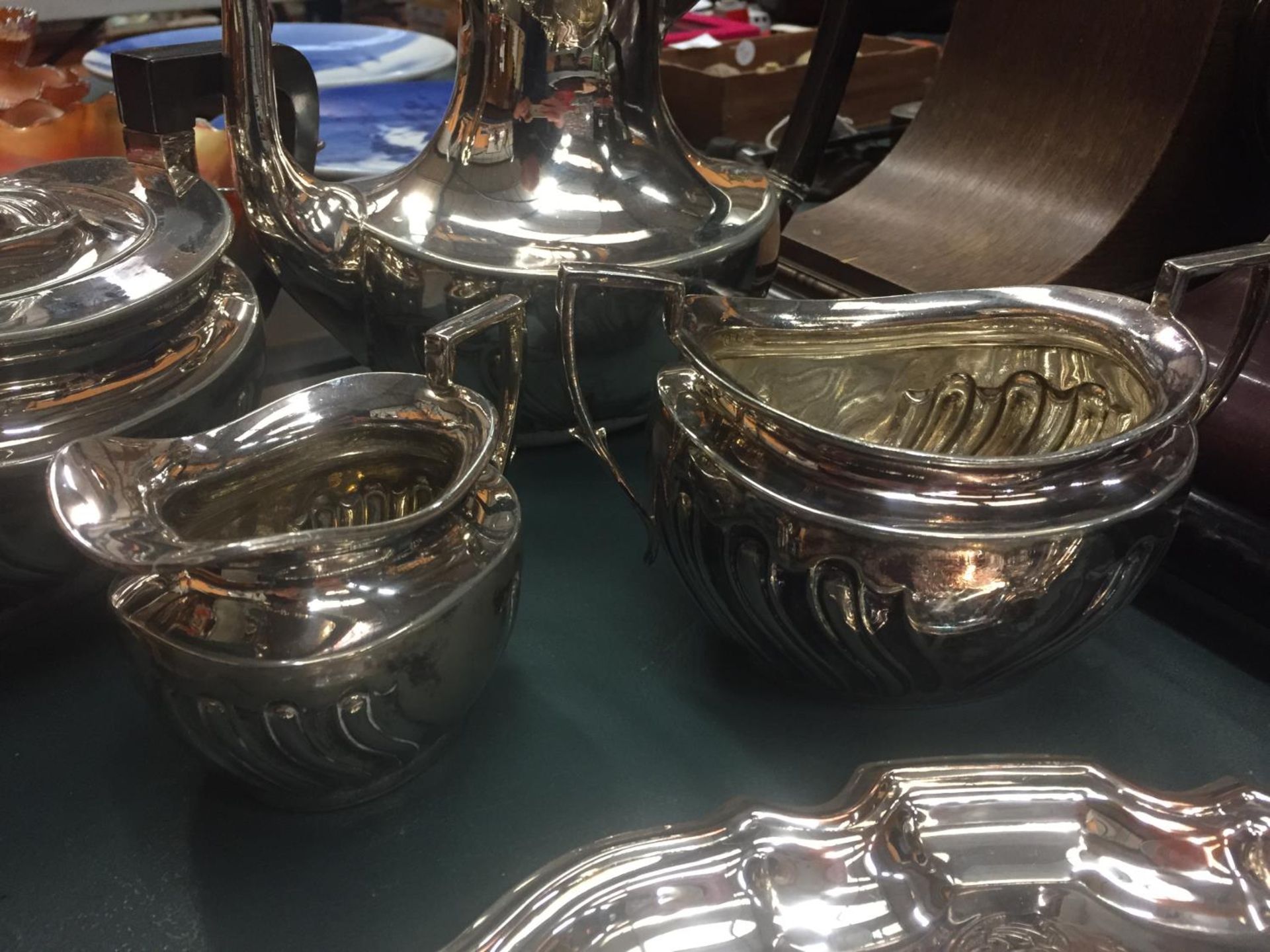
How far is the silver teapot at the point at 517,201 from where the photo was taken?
46 cm

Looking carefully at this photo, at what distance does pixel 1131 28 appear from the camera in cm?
59

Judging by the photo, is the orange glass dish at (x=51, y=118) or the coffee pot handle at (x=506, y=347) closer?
the coffee pot handle at (x=506, y=347)

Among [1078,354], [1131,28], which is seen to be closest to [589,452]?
[1078,354]

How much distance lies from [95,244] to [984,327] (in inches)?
14.4

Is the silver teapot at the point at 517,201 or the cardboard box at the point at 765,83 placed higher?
the silver teapot at the point at 517,201

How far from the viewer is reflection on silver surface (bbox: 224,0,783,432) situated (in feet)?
1.49

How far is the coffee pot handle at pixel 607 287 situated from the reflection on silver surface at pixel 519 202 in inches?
2.7

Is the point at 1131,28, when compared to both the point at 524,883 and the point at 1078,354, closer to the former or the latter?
the point at 1078,354

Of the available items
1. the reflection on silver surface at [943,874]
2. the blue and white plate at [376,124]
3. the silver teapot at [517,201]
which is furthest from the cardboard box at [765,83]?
the reflection on silver surface at [943,874]

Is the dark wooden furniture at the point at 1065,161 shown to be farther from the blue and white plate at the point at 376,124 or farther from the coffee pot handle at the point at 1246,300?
the blue and white plate at the point at 376,124

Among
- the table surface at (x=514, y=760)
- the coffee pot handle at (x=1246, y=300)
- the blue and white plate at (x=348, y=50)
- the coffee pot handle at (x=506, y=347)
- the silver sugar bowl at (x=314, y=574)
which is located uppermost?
the coffee pot handle at (x=1246, y=300)

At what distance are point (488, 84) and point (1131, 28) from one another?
1.26 feet

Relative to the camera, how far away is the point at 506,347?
0.39 meters

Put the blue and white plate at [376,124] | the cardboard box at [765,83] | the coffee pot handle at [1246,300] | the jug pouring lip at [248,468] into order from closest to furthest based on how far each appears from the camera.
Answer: the jug pouring lip at [248,468]
the coffee pot handle at [1246,300]
the blue and white plate at [376,124]
the cardboard box at [765,83]
